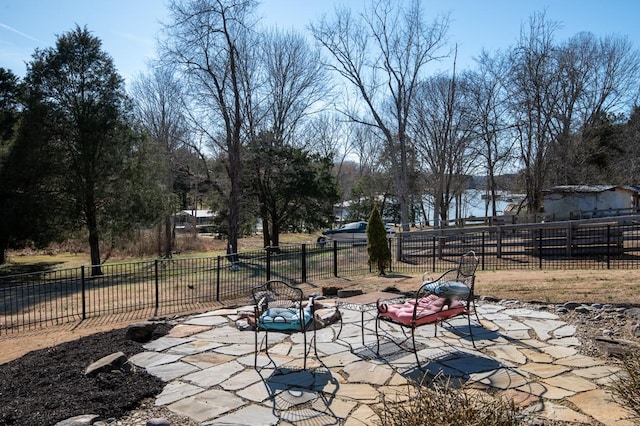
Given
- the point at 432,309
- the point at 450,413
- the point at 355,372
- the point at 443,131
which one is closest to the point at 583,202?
the point at 443,131

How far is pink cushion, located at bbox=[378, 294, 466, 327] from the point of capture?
4.71m

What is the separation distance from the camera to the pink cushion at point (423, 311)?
4713 millimetres

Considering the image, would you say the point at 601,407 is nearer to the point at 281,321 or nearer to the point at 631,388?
the point at 631,388

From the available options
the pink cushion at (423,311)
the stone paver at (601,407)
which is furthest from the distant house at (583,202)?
the stone paver at (601,407)

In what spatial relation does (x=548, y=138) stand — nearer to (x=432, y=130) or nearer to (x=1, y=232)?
(x=432, y=130)

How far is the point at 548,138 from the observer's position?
1046 inches

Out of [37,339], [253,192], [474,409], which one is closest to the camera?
[474,409]

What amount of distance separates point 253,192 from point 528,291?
20134mm

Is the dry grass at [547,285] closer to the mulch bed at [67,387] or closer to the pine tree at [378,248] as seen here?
the pine tree at [378,248]

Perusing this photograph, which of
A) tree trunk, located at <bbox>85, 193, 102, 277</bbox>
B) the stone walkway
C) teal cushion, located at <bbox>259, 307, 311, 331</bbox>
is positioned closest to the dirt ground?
the stone walkway

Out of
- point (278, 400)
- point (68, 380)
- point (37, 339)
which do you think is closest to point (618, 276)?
point (278, 400)

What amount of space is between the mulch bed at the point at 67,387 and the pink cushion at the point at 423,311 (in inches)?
97.3

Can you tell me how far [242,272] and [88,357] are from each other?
829 cm

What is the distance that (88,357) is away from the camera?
197 inches
